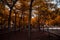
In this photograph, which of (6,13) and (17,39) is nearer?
(17,39)

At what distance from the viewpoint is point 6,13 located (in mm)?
28891

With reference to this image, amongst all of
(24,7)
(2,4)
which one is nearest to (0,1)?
(2,4)

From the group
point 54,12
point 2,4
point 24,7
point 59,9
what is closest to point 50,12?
point 54,12

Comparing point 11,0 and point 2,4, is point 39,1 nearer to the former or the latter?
point 11,0

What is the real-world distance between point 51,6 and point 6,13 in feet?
35.6

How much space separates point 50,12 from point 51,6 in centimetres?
196

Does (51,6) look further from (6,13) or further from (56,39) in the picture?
(6,13)

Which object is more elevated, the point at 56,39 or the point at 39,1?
the point at 39,1

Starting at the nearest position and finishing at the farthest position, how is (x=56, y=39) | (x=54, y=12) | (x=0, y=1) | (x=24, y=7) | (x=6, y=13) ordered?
(x=56, y=39)
(x=0, y=1)
(x=24, y=7)
(x=54, y=12)
(x=6, y=13)

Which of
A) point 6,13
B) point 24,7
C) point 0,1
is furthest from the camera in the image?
point 6,13

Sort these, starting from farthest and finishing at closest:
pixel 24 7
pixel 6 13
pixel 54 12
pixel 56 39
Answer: pixel 6 13
pixel 54 12
pixel 24 7
pixel 56 39

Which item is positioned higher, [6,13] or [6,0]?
[6,0]

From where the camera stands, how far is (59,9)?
22859 mm

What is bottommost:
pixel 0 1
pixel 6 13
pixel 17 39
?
pixel 17 39
